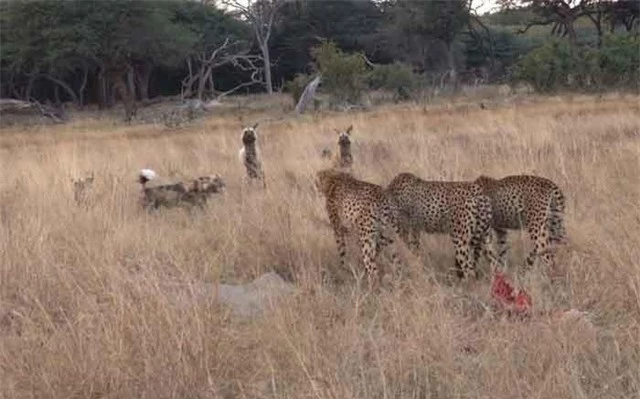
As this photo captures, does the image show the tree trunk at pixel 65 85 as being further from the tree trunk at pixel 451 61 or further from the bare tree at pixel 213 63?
the tree trunk at pixel 451 61

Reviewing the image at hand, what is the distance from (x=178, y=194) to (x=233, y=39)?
38025mm

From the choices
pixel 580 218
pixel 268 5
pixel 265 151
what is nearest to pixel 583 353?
pixel 580 218

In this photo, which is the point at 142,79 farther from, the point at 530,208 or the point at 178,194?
the point at 530,208

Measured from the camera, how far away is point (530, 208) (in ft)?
16.9

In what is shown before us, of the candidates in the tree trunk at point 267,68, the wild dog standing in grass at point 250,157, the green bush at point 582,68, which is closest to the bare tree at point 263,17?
the tree trunk at point 267,68

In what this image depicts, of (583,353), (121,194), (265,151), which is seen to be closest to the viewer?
(583,353)

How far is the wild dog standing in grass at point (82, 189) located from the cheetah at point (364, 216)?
255 cm

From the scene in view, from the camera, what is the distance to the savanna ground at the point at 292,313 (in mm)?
3191

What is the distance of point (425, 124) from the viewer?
15414mm

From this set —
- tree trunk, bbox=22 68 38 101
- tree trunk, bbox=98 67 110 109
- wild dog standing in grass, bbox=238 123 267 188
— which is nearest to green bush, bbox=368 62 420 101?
tree trunk, bbox=98 67 110 109

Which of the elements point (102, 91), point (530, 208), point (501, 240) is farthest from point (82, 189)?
point (102, 91)

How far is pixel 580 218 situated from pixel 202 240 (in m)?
2.58

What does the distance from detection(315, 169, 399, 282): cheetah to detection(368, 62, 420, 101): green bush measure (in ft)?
83.5

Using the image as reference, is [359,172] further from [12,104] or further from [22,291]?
A: [12,104]
